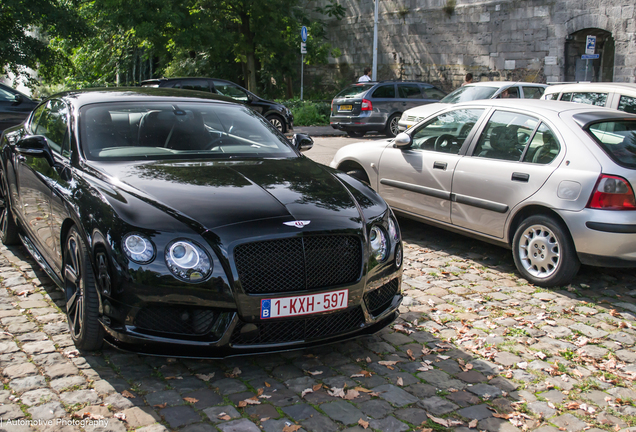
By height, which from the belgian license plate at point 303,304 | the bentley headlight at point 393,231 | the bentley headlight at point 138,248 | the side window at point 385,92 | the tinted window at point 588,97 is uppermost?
the side window at point 385,92

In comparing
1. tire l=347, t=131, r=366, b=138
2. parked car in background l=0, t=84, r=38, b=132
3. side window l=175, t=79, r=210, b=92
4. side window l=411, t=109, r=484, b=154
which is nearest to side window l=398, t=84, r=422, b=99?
tire l=347, t=131, r=366, b=138

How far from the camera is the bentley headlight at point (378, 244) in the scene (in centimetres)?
388

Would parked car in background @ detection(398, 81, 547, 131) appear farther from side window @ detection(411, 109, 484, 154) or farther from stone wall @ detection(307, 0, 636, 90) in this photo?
side window @ detection(411, 109, 484, 154)

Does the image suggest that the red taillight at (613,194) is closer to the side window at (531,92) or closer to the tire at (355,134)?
the side window at (531,92)

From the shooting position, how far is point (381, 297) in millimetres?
3975

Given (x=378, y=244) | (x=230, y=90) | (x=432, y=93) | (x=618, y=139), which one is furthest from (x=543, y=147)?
(x=432, y=93)

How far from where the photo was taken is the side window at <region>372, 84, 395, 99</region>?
746 inches

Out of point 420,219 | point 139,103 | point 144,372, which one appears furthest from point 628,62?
point 144,372

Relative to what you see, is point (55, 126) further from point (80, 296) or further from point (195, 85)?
point (195, 85)

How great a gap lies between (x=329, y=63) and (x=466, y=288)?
90.5ft

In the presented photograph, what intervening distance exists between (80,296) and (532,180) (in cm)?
382

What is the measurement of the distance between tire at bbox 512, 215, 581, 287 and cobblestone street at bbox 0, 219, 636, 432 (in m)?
0.26

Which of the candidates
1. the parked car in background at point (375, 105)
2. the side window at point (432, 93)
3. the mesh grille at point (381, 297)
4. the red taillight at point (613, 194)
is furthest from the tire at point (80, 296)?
the side window at point (432, 93)

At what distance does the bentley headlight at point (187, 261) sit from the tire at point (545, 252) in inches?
128
